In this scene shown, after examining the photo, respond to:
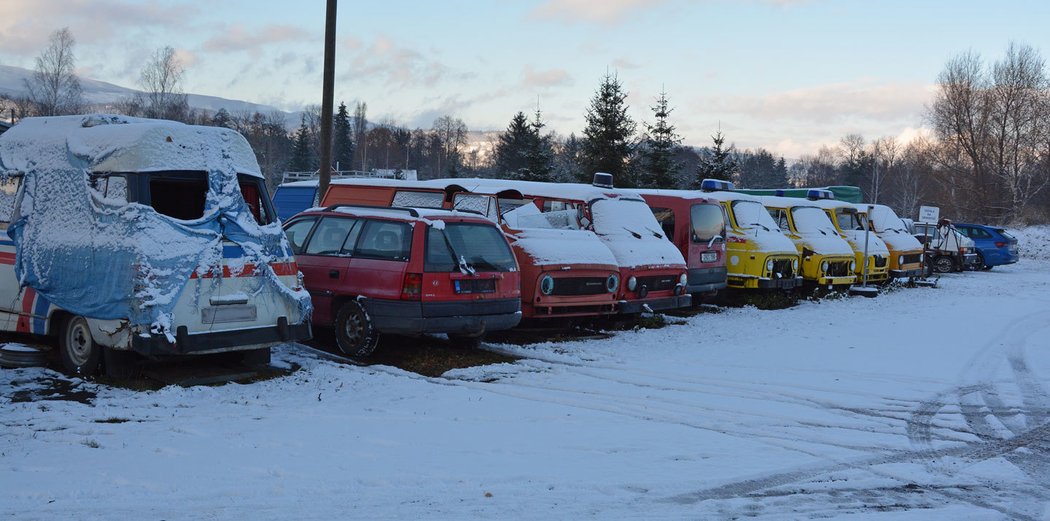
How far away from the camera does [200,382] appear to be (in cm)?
794

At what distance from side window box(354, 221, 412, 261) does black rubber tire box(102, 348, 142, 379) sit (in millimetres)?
2719

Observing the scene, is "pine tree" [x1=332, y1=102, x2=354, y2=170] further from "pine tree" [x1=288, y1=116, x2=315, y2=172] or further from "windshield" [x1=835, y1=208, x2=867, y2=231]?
"windshield" [x1=835, y1=208, x2=867, y2=231]

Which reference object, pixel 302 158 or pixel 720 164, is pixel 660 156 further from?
pixel 302 158

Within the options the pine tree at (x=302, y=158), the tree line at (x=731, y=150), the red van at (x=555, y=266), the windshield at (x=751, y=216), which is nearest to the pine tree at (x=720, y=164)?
the tree line at (x=731, y=150)

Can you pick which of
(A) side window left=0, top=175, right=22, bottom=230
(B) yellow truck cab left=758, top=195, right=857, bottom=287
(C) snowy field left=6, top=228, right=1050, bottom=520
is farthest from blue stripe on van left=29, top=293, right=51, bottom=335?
(B) yellow truck cab left=758, top=195, right=857, bottom=287

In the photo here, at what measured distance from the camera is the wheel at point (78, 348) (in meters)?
7.93

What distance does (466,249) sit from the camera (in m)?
9.72

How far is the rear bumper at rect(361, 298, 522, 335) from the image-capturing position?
30.0 feet

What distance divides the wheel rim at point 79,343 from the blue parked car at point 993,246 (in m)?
30.0

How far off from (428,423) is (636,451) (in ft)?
5.60

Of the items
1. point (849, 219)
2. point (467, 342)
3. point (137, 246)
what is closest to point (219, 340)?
point (137, 246)

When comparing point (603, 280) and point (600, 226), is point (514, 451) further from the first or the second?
point (600, 226)

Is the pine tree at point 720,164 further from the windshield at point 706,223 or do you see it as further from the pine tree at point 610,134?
the windshield at point 706,223

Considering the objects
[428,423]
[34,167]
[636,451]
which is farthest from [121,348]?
[636,451]
